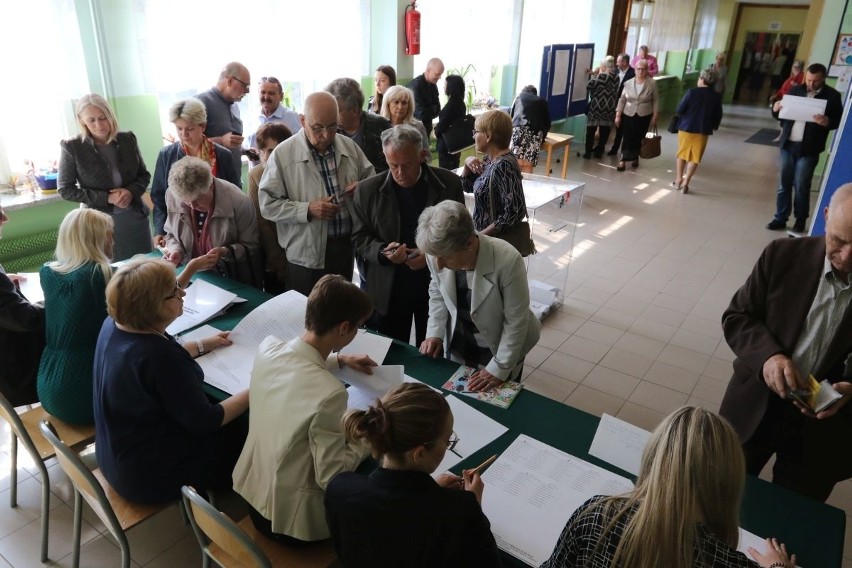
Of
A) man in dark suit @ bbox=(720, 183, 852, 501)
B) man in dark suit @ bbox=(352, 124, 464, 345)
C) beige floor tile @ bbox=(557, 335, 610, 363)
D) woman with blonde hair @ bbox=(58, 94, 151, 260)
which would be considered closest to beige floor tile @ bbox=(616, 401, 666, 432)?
beige floor tile @ bbox=(557, 335, 610, 363)

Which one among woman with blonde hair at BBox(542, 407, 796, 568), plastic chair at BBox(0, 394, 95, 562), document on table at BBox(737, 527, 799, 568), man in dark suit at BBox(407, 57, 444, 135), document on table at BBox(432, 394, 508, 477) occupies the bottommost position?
plastic chair at BBox(0, 394, 95, 562)

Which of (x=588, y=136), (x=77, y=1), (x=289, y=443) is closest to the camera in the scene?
(x=289, y=443)

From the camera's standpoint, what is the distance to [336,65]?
6.53m

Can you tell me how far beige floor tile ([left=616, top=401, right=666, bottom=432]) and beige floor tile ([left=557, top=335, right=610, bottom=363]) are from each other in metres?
0.56

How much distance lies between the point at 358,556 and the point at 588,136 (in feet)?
32.7

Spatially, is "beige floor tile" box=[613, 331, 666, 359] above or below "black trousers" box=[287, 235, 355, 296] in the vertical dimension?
below

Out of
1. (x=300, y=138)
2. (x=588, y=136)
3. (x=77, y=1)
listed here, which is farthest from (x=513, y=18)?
(x=300, y=138)

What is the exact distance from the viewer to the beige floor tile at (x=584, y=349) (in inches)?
162

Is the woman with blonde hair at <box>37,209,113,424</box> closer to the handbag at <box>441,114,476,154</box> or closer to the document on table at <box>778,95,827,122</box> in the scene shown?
the handbag at <box>441,114,476,154</box>

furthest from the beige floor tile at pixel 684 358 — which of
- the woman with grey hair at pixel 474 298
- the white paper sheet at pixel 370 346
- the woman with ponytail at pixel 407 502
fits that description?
the woman with ponytail at pixel 407 502

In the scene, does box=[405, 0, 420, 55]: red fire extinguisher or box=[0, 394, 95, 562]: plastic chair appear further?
box=[405, 0, 420, 55]: red fire extinguisher

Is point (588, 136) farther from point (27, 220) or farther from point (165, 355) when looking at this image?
point (165, 355)

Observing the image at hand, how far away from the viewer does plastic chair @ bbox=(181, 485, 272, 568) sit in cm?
158

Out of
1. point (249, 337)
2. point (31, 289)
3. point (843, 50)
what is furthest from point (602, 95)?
point (31, 289)
